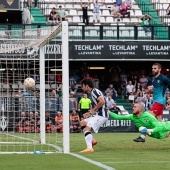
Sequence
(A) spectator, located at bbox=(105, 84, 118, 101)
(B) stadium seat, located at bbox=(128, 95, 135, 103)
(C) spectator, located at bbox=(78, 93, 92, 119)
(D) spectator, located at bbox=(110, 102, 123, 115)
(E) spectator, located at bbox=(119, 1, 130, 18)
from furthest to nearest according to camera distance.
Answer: (E) spectator, located at bbox=(119, 1, 130, 18) < (B) stadium seat, located at bbox=(128, 95, 135, 103) < (A) spectator, located at bbox=(105, 84, 118, 101) < (D) spectator, located at bbox=(110, 102, 123, 115) < (C) spectator, located at bbox=(78, 93, 92, 119)

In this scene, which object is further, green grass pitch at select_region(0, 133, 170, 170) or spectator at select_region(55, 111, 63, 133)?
spectator at select_region(55, 111, 63, 133)

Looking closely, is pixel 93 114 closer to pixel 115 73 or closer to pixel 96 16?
pixel 115 73

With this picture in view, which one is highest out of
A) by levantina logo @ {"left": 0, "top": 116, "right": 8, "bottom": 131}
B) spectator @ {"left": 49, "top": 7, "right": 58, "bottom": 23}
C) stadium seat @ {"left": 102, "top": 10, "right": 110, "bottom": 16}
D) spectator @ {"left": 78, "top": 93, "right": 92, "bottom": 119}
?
stadium seat @ {"left": 102, "top": 10, "right": 110, "bottom": 16}

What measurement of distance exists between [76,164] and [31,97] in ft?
47.6

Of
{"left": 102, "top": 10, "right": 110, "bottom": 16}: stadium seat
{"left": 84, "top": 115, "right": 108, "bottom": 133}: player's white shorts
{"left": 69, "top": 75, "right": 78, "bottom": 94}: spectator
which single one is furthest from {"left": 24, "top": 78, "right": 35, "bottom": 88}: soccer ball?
{"left": 102, "top": 10, "right": 110, "bottom": 16}: stadium seat

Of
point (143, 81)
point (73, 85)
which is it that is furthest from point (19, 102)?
point (143, 81)

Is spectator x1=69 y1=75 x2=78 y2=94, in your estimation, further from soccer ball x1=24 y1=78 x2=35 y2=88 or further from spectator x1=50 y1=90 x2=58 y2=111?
soccer ball x1=24 y1=78 x2=35 y2=88

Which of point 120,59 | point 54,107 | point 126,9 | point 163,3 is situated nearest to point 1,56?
point 54,107

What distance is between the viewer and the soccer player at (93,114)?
1655cm

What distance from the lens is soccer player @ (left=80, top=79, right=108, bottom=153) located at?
54.3ft

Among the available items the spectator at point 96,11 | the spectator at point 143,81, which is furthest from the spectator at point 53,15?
the spectator at point 143,81

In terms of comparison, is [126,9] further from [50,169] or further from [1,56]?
[50,169]

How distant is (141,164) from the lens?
12891mm

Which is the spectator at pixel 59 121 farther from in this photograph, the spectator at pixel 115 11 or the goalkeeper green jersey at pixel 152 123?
the spectator at pixel 115 11
